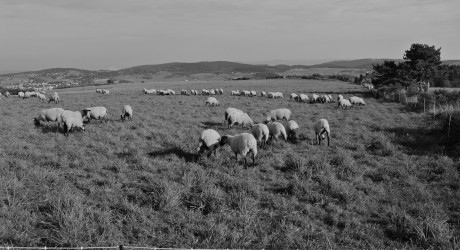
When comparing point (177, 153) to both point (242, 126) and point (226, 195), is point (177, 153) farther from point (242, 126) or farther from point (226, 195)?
point (242, 126)

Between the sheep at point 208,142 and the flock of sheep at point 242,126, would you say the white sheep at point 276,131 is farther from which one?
the sheep at point 208,142

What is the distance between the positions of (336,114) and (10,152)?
21.9 metres

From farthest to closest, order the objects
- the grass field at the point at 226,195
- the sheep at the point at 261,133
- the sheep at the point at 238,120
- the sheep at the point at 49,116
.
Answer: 1. the sheep at the point at 238,120
2. the sheep at the point at 49,116
3. the sheep at the point at 261,133
4. the grass field at the point at 226,195

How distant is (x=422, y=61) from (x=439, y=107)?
71.0 ft

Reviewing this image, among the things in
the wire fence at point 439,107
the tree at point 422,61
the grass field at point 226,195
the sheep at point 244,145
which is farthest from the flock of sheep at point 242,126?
the tree at point 422,61

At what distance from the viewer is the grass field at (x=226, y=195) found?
22.3 ft

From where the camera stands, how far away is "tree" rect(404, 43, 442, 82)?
4153cm

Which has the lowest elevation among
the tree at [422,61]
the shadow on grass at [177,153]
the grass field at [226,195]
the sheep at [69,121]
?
the grass field at [226,195]

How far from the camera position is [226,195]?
889 centimetres

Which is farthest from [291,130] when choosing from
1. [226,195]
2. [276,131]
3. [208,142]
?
[226,195]

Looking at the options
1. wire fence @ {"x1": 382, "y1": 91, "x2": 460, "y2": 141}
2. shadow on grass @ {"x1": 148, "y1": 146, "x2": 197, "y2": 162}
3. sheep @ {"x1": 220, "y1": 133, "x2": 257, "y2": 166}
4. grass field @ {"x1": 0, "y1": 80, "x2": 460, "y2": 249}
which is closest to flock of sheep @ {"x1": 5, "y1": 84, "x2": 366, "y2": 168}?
sheep @ {"x1": 220, "y1": 133, "x2": 257, "y2": 166}

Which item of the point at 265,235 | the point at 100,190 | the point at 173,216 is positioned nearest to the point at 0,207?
the point at 100,190

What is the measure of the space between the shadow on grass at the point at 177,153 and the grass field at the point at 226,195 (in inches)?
1.7

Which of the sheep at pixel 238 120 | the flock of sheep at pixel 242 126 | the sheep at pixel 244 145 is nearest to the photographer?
the sheep at pixel 244 145
